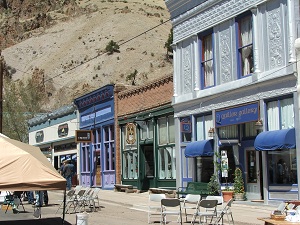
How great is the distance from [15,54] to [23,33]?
43.5ft

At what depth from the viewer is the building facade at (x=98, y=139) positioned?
31.8 meters

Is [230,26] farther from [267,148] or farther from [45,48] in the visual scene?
[45,48]

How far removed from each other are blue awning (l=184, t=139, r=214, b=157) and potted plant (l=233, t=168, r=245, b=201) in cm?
166

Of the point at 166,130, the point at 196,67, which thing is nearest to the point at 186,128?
the point at 196,67

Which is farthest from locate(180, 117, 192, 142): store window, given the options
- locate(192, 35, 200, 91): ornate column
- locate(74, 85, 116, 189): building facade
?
locate(74, 85, 116, 189): building facade

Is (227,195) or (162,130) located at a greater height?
(162,130)

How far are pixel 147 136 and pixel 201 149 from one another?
272 inches

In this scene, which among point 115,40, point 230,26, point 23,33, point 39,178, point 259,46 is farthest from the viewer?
point 23,33

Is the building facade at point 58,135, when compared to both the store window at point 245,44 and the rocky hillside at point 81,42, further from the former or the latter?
the rocky hillside at point 81,42

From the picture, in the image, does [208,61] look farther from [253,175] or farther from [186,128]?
[253,175]

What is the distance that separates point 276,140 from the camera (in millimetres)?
17469

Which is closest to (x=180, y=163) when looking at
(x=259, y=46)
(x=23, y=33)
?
(x=259, y=46)

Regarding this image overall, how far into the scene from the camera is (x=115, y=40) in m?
109

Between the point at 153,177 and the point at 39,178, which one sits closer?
the point at 39,178
